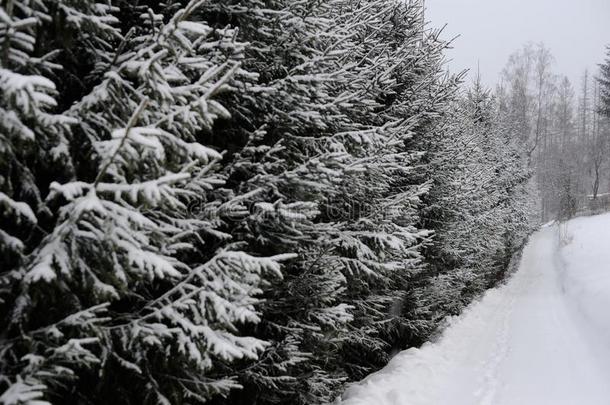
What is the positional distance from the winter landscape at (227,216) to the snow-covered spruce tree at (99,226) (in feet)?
0.04

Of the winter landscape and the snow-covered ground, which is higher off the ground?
the winter landscape

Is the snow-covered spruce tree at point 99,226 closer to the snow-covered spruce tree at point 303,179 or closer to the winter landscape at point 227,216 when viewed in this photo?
the winter landscape at point 227,216

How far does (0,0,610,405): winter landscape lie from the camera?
1.91 metres

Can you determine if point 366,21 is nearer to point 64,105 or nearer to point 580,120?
point 64,105

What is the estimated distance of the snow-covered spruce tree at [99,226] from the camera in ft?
5.96

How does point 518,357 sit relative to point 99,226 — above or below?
below

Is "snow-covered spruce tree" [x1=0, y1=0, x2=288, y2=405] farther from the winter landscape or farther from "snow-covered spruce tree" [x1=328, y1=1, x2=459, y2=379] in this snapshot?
"snow-covered spruce tree" [x1=328, y1=1, x2=459, y2=379]

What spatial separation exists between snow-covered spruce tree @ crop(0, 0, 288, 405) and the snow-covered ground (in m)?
3.21

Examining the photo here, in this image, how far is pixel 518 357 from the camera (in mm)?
7918

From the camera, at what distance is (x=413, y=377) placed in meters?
6.12

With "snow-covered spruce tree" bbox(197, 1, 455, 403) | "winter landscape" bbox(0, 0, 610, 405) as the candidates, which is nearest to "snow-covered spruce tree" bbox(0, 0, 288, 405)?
"winter landscape" bbox(0, 0, 610, 405)

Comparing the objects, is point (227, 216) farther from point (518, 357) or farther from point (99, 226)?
point (518, 357)

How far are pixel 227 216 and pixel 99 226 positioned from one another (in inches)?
61.2

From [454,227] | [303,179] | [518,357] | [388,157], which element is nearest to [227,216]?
[303,179]
